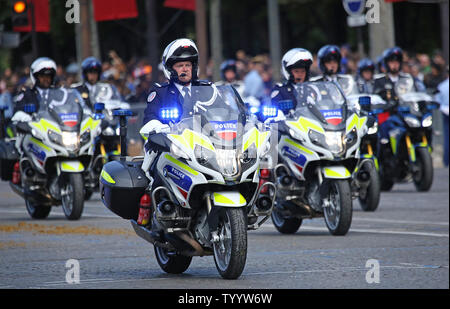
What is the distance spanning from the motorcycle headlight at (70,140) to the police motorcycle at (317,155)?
3.18m

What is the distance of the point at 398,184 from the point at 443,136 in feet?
10.6

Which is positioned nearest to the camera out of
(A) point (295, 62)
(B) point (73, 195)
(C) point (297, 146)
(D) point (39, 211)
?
(C) point (297, 146)

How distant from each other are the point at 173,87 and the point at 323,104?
3752mm

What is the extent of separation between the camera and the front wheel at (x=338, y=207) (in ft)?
45.0

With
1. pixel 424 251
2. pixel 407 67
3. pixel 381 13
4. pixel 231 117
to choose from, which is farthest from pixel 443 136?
pixel 231 117

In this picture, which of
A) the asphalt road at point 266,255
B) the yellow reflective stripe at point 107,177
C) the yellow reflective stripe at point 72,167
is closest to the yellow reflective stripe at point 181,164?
the yellow reflective stripe at point 107,177

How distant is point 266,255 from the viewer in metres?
12.4

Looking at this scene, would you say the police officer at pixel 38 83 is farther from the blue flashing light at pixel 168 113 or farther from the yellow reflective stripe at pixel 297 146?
the blue flashing light at pixel 168 113

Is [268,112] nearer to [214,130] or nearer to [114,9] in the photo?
[214,130]

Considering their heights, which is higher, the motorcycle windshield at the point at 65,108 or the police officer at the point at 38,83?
the police officer at the point at 38,83

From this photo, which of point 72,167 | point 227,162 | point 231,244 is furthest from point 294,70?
point 231,244

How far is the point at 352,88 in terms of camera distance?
60.7 feet

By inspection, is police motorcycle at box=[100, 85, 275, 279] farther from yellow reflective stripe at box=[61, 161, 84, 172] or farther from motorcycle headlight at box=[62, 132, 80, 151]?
motorcycle headlight at box=[62, 132, 80, 151]
